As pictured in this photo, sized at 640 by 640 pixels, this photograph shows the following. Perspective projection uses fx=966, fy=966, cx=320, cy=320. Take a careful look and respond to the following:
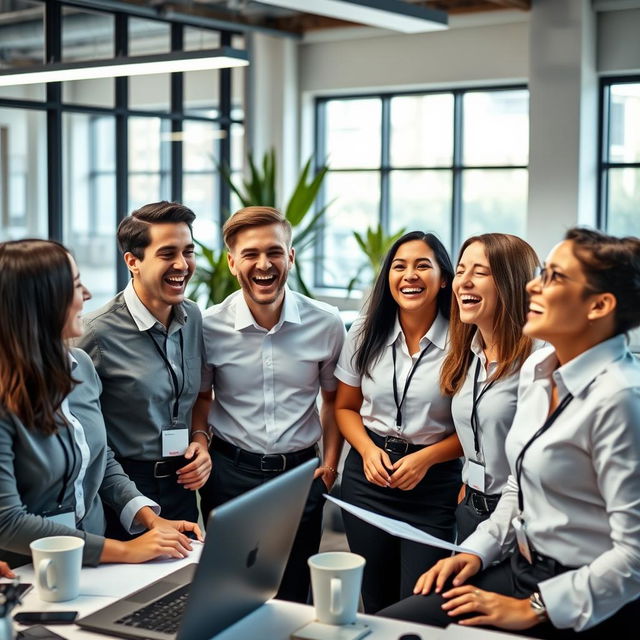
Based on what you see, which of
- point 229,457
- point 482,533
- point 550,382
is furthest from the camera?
point 229,457

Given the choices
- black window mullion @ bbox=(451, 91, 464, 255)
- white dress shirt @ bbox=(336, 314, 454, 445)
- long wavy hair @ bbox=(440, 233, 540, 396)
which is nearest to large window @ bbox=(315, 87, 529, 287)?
black window mullion @ bbox=(451, 91, 464, 255)

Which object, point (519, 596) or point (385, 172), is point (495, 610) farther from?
point (385, 172)

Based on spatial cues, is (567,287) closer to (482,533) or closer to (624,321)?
(624,321)

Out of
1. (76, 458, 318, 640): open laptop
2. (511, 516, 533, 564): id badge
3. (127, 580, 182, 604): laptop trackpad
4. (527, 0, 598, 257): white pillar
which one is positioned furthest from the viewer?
(527, 0, 598, 257): white pillar

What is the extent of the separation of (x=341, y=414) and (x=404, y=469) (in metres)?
0.34

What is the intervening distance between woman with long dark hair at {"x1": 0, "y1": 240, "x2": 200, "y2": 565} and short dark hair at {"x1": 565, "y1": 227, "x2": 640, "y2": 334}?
1149 mm

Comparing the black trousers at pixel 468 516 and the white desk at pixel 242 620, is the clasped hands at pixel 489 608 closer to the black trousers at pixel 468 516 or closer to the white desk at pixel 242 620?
the white desk at pixel 242 620

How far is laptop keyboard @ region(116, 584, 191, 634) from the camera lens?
191 centimetres

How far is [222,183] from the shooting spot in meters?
9.59

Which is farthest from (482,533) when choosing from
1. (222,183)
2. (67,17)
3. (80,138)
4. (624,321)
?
(80,138)

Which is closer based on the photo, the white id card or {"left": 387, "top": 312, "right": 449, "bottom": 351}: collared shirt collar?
the white id card

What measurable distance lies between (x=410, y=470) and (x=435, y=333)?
1.44ft

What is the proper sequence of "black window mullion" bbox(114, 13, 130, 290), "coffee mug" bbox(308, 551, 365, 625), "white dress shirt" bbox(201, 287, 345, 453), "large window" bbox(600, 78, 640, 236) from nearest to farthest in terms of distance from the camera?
"coffee mug" bbox(308, 551, 365, 625), "white dress shirt" bbox(201, 287, 345, 453), "large window" bbox(600, 78, 640, 236), "black window mullion" bbox(114, 13, 130, 290)

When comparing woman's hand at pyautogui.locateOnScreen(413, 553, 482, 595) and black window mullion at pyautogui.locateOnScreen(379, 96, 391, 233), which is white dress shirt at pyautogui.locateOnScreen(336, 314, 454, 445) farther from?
black window mullion at pyautogui.locateOnScreen(379, 96, 391, 233)
